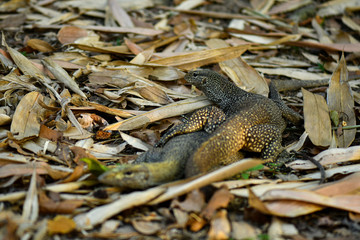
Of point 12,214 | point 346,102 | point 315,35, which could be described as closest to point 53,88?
point 12,214

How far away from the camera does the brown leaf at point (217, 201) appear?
3.66m

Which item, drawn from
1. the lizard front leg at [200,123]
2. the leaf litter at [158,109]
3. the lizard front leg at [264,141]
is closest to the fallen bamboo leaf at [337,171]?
the leaf litter at [158,109]

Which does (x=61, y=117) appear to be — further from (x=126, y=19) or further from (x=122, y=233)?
(x=126, y=19)

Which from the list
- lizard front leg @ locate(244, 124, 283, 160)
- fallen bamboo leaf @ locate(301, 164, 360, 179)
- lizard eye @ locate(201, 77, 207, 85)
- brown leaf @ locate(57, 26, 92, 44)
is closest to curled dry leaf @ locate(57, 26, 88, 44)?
brown leaf @ locate(57, 26, 92, 44)

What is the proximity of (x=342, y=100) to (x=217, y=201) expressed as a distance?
3.45 m

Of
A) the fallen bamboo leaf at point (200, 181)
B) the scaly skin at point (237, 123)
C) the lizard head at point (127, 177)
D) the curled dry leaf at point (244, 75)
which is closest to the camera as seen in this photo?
the fallen bamboo leaf at point (200, 181)

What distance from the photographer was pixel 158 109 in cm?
558

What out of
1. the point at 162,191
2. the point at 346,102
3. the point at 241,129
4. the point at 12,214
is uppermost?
the point at 346,102

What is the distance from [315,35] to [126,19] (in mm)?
4433

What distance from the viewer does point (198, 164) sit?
417cm

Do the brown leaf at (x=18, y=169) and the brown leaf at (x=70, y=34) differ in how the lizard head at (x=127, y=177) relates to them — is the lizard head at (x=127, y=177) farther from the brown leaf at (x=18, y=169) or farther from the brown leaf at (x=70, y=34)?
the brown leaf at (x=70, y=34)

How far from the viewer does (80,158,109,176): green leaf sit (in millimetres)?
3988

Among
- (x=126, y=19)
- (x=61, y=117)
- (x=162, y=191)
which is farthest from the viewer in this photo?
(x=126, y=19)

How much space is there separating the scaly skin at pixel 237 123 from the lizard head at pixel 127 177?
0.51 metres
